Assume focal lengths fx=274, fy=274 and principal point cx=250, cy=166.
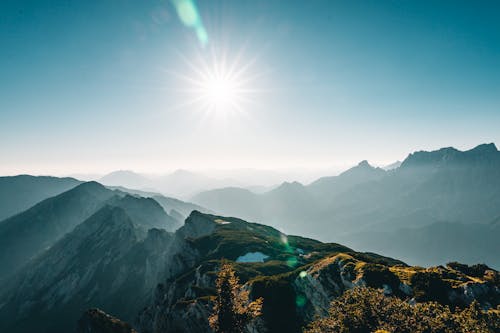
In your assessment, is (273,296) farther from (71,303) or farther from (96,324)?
(71,303)

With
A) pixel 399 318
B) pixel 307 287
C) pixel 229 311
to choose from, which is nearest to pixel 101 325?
pixel 307 287

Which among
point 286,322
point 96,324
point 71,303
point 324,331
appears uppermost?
point 324,331

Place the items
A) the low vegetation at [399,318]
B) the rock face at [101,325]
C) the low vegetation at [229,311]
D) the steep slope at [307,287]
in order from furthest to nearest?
1. the rock face at [101,325]
2. the steep slope at [307,287]
3. the low vegetation at [229,311]
4. the low vegetation at [399,318]

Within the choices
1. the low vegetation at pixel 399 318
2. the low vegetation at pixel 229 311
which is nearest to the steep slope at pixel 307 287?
the low vegetation at pixel 399 318

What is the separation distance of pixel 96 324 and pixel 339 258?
202 ft

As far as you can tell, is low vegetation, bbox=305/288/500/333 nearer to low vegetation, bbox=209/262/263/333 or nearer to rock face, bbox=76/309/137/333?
low vegetation, bbox=209/262/263/333

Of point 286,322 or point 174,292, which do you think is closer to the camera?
point 286,322

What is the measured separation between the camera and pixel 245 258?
10381 centimetres

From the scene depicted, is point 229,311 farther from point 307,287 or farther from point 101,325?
point 101,325

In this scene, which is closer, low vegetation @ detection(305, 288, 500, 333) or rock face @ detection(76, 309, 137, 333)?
low vegetation @ detection(305, 288, 500, 333)

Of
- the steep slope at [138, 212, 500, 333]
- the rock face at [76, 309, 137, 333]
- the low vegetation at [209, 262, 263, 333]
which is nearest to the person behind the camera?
the low vegetation at [209, 262, 263, 333]

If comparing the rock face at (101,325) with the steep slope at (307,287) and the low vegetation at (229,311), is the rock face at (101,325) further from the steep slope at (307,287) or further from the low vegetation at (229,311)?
the low vegetation at (229,311)

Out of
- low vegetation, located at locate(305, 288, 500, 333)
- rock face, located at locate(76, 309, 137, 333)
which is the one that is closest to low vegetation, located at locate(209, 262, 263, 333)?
low vegetation, located at locate(305, 288, 500, 333)

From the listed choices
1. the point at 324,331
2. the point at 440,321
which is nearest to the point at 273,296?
the point at 324,331
